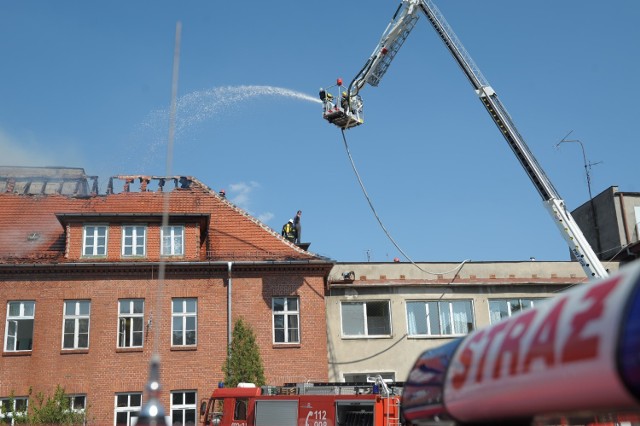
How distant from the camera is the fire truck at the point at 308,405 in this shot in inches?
720

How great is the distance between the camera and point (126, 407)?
26062mm

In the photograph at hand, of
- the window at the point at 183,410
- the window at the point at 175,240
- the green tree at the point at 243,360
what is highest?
the window at the point at 175,240

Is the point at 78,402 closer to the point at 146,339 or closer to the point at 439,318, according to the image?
the point at 146,339

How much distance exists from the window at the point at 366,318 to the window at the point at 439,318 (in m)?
1.01

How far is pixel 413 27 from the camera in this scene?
26.2 m

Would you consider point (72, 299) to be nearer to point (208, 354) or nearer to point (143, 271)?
point (143, 271)

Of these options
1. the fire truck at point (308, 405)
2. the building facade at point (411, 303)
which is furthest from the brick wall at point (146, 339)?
the fire truck at point (308, 405)

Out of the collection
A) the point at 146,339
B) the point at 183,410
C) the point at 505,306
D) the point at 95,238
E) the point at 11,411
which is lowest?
the point at 183,410

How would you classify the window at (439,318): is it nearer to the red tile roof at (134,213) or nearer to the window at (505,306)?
the window at (505,306)

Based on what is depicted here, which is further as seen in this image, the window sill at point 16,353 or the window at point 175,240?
the window at point 175,240

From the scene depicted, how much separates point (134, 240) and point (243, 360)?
22.2ft

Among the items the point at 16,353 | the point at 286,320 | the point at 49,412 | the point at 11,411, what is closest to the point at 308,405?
the point at 286,320

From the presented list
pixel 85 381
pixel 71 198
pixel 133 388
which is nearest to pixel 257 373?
pixel 133 388

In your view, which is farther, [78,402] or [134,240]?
[134,240]
